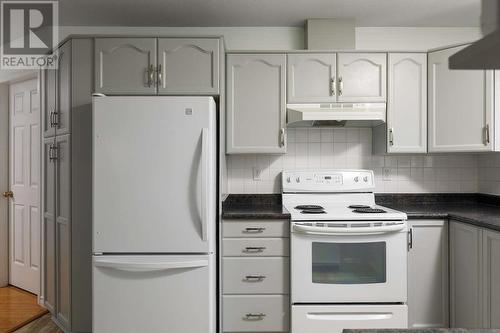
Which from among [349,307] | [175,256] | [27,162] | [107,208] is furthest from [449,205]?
[27,162]

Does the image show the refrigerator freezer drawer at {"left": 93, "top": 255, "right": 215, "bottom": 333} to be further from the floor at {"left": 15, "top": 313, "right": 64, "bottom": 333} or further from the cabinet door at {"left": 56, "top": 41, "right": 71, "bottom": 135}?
the cabinet door at {"left": 56, "top": 41, "right": 71, "bottom": 135}

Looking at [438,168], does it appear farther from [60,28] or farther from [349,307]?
[60,28]

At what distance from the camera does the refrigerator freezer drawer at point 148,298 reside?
6.91ft

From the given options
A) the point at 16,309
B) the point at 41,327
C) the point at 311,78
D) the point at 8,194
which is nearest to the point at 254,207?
the point at 311,78

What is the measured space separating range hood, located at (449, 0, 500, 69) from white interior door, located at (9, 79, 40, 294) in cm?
348

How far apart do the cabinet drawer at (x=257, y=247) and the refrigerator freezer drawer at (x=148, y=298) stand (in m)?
0.29

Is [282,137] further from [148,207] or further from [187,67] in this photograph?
[148,207]

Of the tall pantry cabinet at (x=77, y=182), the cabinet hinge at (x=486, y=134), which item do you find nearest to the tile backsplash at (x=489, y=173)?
the cabinet hinge at (x=486, y=134)

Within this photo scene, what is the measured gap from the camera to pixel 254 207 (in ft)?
8.96

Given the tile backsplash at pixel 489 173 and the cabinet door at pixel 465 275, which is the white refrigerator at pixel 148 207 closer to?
the cabinet door at pixel 465 275

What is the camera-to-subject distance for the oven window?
2.31m

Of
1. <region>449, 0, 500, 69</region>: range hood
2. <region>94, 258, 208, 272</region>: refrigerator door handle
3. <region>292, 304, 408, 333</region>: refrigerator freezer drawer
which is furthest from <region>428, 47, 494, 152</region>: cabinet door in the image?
<region>449, 0, 500, 69</region>: range hood

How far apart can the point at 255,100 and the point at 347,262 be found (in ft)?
4.42

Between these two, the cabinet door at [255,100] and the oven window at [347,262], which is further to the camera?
the cabinet door at [255,100]
